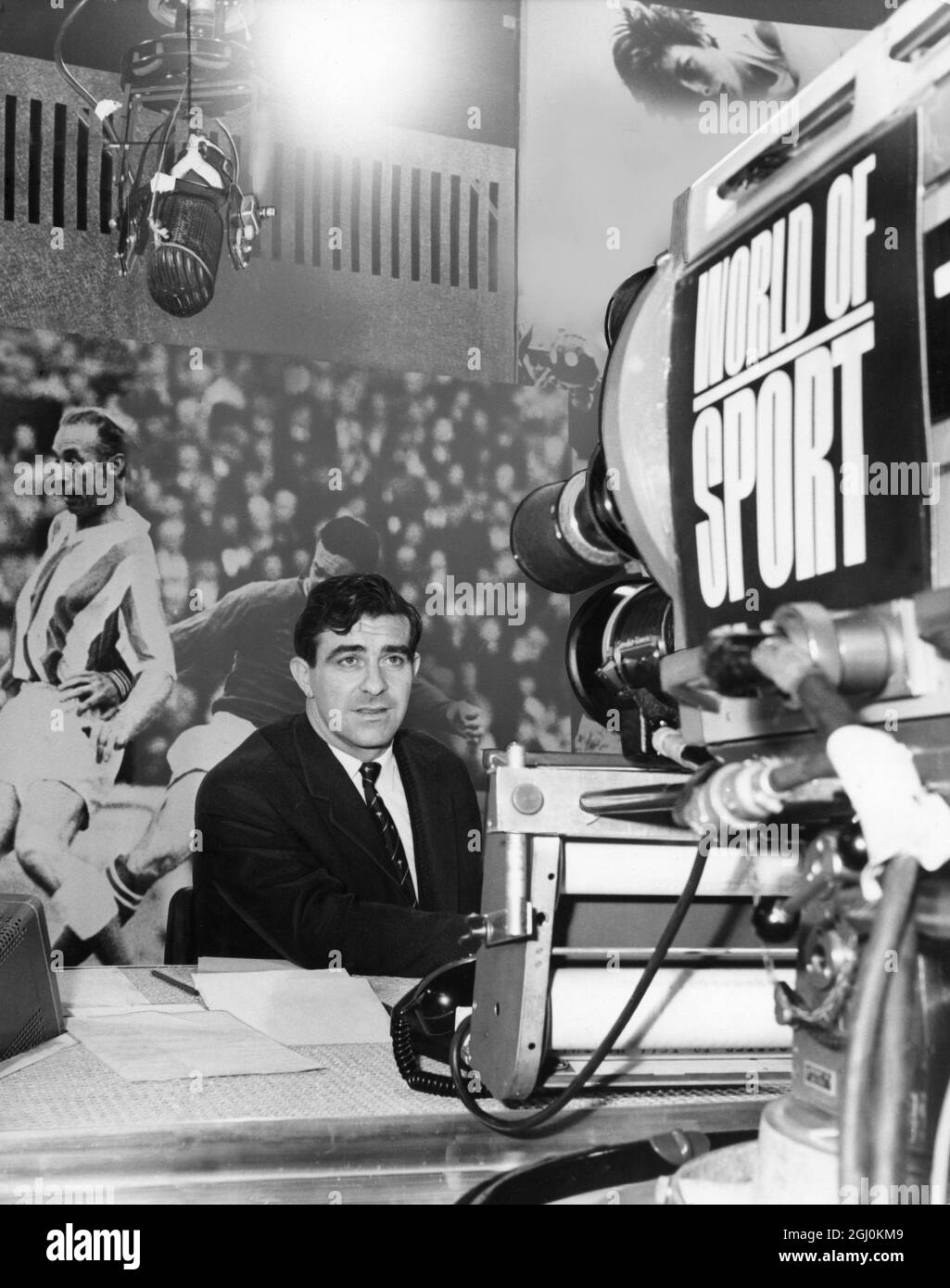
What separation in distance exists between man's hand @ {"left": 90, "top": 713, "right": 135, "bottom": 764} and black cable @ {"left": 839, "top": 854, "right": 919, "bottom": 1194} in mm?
2169

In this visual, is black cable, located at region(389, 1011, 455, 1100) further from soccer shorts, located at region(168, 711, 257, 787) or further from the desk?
soccer shorts, located at region(168, 711, 257, 787)

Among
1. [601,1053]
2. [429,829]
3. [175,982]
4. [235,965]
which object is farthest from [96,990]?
[429,829]

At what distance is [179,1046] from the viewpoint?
0.94 meters

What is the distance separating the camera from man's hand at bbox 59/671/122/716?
94.6 inches

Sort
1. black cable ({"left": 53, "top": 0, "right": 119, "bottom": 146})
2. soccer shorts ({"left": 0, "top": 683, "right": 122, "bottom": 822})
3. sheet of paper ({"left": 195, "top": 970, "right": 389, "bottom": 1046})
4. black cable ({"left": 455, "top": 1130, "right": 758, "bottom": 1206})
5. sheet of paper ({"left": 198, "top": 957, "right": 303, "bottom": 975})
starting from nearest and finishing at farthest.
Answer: black cable ({"left": 455, "top": 1130, "right": 758, "bottom": 1206}) < sheet of paper ({"left": 195, "top": 970, "right": 389, "bottom": 1046}) < sheet of paper ({"left": 198, "top": 957, "right": 303, "bottom": 975}) < soccer shorts ({"left": 0, "top": 683, "right": 122, "bottom": 822}) < black cable ({"left": 53, "top": 0, "right": 119, "bottom": 146})

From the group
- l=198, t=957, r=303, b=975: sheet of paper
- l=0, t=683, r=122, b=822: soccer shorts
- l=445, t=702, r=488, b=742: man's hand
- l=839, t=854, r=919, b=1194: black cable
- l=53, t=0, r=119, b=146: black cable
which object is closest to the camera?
l=839, t=854, r=919, b=1194: black cable

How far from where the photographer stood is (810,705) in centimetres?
45

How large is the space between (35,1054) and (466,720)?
1.78 meters

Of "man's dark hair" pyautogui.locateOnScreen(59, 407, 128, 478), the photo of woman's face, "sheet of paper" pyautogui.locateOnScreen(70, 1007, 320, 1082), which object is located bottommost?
"sheet of paper" pyautogui.locateOnScreen(70, 1007, 320, 1082)

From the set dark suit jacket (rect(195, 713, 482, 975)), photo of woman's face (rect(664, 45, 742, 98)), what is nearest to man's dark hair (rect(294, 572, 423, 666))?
dark suit jacket (rect(195, 713, 482, 975))

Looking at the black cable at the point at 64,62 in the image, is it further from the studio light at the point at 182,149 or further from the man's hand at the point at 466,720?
the man's hand at the point at 466,720

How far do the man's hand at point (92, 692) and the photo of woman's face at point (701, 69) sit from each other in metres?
1.83

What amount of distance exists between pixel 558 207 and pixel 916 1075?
8.15 ft

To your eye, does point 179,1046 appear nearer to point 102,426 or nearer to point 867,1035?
point 867,1035
